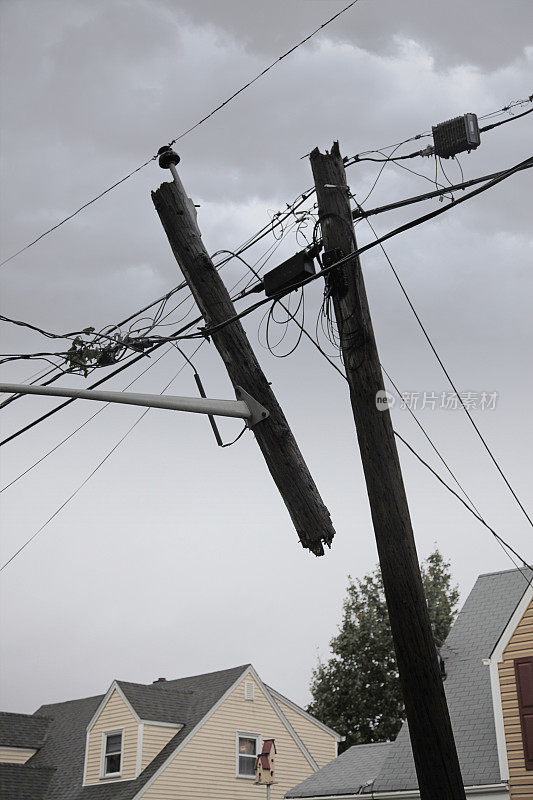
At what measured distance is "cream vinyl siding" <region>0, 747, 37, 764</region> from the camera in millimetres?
28423

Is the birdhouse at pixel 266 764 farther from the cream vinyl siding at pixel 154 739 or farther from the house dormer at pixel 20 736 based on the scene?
the house dormer at pixel 20 736

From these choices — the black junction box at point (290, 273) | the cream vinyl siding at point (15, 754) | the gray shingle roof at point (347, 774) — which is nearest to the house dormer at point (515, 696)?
the gray shingle roof at point (347, 774)

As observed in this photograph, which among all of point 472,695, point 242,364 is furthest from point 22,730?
point 242,364

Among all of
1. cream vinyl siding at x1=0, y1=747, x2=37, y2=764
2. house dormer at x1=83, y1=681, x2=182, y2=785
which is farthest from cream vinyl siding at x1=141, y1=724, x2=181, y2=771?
cream vinyl siding at x1=0, y1=747, x2=37, y2=764

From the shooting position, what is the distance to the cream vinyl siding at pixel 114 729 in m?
24.9

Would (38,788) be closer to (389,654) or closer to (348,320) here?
(389,654)

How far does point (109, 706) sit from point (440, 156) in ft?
74.8

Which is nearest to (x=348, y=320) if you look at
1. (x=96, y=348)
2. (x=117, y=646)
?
(x=96, y=348)

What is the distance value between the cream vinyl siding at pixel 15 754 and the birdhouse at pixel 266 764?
9.38 metres

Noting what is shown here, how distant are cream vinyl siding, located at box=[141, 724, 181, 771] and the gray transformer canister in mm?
21802

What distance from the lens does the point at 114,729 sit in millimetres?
25672

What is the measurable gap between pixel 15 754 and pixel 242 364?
1037 inches

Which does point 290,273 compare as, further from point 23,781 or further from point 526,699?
point 23,781

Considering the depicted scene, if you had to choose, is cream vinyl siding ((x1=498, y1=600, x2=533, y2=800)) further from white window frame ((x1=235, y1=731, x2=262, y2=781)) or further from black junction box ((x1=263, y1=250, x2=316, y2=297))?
white window frame ((x1=235, y1=731, x2=262, y2=781))
